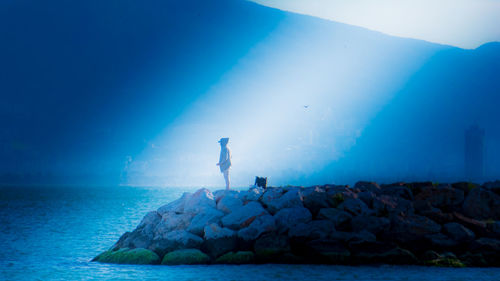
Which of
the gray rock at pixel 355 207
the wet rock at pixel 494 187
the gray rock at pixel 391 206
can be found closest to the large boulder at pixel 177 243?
the gray rock at pixel 355 207

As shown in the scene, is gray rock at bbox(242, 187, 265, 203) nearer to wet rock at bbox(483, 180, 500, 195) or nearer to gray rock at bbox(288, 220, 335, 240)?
gray rock at bbox(288, 220, 335, 240)

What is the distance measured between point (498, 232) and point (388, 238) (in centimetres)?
394

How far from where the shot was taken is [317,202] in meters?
17.8

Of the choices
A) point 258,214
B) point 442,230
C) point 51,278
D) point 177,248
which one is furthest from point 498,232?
point 51,278

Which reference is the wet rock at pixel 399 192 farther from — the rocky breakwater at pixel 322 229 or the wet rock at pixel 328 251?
the wet rock at pixel 328 251

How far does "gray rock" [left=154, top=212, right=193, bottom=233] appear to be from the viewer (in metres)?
17.6

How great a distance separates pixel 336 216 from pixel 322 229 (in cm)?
90

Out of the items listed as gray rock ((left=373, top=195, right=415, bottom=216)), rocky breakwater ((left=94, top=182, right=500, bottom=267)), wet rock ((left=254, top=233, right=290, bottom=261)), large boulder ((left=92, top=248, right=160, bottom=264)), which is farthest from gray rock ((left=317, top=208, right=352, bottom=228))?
large boulder ((left=92, top=248, right=160, bottom=264))

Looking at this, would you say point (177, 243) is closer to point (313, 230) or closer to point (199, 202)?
point (199, 202)

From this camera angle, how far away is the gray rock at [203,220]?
56.5 feet

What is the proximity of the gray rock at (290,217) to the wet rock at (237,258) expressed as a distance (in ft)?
4.95

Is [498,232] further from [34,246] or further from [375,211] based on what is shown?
[34,246]

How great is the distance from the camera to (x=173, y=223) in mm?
17766

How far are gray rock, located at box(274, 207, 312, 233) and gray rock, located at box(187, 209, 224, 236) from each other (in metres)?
2.28
